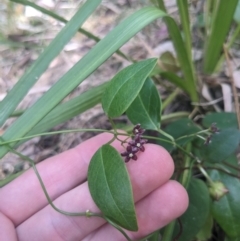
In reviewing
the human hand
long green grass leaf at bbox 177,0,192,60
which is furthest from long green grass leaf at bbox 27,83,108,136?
long green grass leaf at bbox 177,0,192,60

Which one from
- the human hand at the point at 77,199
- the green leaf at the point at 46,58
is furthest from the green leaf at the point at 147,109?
the green leaf at the point at 46,58

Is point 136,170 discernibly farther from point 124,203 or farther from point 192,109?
point 192,109

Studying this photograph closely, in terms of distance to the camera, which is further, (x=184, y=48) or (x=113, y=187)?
(x=184, y=48)

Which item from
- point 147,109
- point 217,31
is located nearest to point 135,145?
point 147,109

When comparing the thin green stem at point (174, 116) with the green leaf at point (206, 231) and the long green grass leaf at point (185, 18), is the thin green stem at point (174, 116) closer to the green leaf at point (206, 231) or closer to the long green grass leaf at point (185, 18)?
the long green grass leaf at point (185, 18)

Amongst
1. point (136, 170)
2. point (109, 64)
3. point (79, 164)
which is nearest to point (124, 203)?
point (136, 170)

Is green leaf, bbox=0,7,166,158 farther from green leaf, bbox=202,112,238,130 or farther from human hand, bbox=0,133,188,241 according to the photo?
green leaf, bbox=202,112,238,130

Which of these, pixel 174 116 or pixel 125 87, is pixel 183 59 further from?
pixel 125 87

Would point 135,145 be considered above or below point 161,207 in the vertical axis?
above

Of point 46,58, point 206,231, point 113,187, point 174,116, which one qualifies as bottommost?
point 206,231
